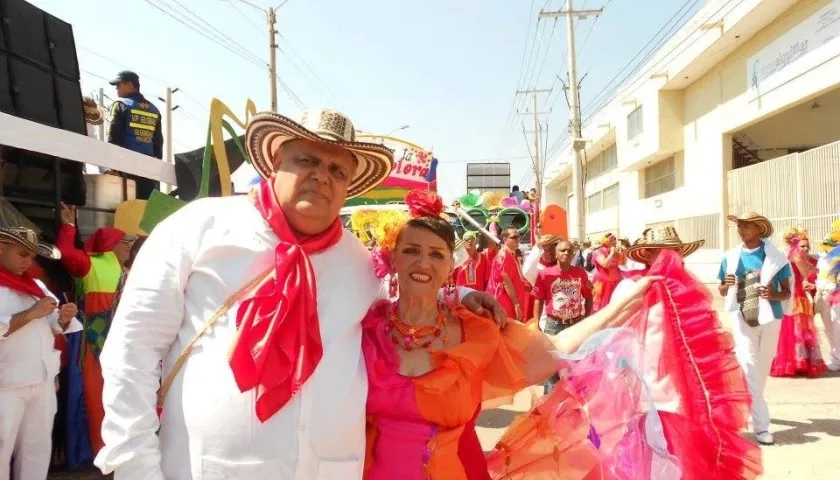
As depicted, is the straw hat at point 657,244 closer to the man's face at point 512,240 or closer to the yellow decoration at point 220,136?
the yellow decoration at point 220,136

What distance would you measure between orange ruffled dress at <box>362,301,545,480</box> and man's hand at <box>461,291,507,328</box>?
12cm

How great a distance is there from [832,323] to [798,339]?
94 cm

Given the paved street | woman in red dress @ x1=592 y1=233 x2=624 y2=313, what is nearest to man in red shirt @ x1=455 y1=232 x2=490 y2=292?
woman in red dress @ x1=592 y1=233 x2=624 y2=313

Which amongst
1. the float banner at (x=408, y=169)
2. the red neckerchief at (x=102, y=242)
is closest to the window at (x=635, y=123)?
the float banner at (x=408, y=169)

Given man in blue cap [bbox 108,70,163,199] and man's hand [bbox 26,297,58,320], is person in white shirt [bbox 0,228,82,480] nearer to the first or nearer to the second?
man's hand [bbox 26,297,58,320]

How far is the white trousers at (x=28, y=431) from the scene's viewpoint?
379 cm

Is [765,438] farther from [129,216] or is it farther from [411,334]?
[129,216]

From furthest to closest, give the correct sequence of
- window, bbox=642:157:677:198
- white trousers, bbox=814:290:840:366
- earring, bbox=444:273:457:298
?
1. window, bbox=642:157:677:198
2. white trousers, bbox=814:290:840:366
3. earring, bbox=444:273:457:298

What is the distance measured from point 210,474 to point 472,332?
1.15 m

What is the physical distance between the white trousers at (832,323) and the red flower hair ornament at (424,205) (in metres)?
7.55

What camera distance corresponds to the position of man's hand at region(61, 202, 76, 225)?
4.91m

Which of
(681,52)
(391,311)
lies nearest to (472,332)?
(391,311)

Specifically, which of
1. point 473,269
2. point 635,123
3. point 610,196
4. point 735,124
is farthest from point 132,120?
point 610,196

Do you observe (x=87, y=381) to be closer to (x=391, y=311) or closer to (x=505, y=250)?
(x=391, y=311)
